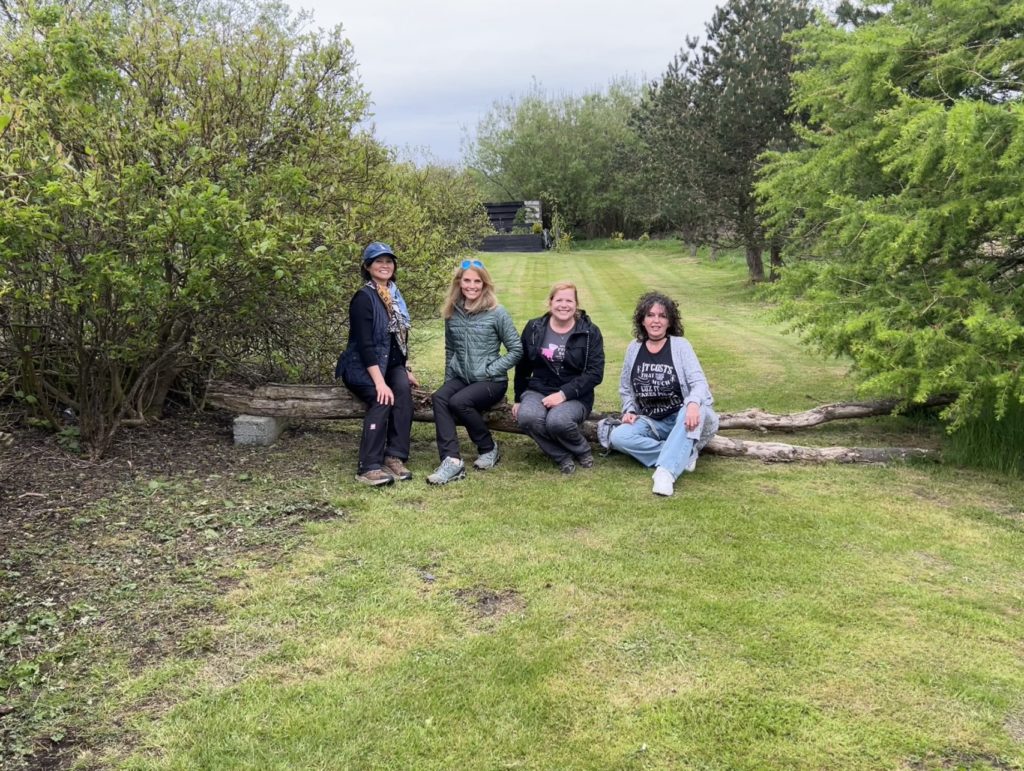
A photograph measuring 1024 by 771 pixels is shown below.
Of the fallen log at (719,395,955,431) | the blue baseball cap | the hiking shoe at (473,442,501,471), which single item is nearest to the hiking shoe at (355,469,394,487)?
the hiking shoe at (473,442,501,471)

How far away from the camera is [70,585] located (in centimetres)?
356

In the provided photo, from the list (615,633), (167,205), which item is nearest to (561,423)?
(615,633)

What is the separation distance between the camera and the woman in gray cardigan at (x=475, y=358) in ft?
18.4

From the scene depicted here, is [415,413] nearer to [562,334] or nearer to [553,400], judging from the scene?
[553,400]

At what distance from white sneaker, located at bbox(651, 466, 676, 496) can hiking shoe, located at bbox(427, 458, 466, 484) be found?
1311mm

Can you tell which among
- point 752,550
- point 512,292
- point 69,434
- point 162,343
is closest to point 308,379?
point 162,343

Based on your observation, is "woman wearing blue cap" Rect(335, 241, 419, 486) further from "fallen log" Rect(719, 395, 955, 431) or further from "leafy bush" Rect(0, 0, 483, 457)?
"fallen log" Rect(719, 395, 955, 431)

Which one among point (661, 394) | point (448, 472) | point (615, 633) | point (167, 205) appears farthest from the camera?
point (661, 394)

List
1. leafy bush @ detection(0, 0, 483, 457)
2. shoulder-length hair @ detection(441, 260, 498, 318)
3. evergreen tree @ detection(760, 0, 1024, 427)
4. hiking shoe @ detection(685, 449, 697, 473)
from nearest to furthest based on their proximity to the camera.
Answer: leafy bush @ detection(0, 0, 483, 457), evergreen tree @ detection(760, 0, 1024, 427), hiking shoe @ detection(685, 449, 697, 473), shoulder-length hair @ detection(441, 260, 498, 318)

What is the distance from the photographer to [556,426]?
547 cm

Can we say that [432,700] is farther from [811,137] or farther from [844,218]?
[811,137]

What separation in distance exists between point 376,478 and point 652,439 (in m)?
1.96

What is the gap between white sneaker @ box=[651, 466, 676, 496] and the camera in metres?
4.94

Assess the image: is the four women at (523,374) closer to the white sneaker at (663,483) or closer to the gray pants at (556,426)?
the gray pants at (556,426)
